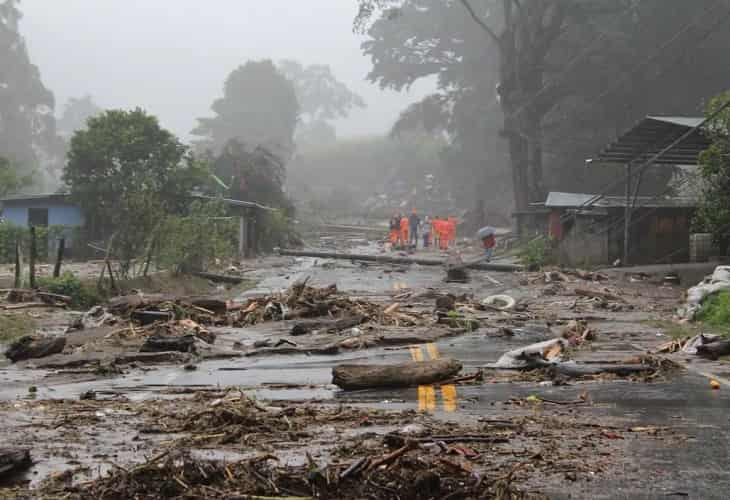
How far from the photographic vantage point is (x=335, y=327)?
747 inches

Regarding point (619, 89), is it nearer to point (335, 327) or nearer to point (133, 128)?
point (133, 128)

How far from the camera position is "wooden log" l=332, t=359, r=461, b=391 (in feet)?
38.4

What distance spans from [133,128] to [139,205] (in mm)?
18343

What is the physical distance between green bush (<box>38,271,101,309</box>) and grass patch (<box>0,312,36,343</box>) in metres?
3.13

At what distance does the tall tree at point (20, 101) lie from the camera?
322ft

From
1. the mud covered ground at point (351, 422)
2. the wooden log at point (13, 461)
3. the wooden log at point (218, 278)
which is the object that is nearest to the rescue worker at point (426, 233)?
the wooden log at point (218, 278)

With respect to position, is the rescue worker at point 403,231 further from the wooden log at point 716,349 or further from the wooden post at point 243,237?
the wooden log at point 716,349

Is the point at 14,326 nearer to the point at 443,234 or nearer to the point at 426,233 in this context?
the point at 443,234

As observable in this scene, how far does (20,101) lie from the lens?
102500 millimetres

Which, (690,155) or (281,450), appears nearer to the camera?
(281,450)

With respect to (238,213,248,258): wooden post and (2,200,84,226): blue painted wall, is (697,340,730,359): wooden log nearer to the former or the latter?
(238,213,248,258): wooden post

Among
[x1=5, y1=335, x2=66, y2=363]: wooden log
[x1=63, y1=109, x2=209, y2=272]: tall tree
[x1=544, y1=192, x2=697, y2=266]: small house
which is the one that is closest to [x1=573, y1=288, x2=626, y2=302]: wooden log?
[x1=544, y1=192, x2=697, y2=266]: small house

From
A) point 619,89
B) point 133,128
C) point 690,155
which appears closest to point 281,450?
point 690,155

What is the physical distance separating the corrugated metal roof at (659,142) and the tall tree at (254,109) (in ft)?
264
